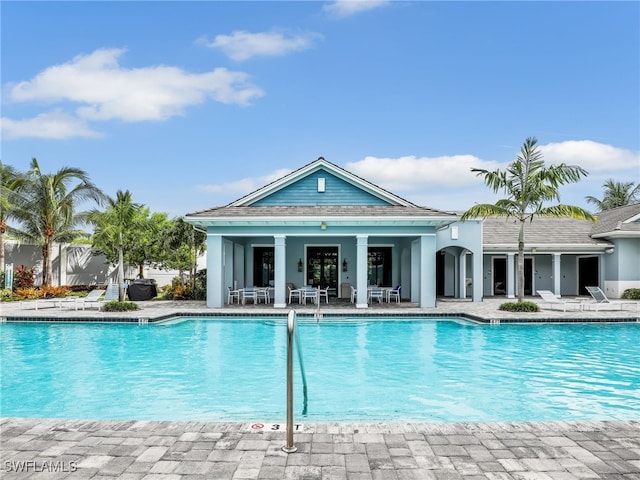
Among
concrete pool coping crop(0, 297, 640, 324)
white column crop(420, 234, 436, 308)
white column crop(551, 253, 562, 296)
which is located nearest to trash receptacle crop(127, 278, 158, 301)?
concrete pool coping crop(0, 297, 640, 324)

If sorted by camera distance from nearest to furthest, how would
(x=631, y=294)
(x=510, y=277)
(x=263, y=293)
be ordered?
(x=263, y=293) → (x=631, y=294) → (x=510, y=277)

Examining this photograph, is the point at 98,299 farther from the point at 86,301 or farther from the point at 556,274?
the point at 556,274

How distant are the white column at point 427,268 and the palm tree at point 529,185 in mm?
1810

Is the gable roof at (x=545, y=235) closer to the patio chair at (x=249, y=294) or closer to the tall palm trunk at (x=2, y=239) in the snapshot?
the patio chair at (x=249, y=294)

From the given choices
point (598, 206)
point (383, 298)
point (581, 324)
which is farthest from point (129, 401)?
point (598, 206)

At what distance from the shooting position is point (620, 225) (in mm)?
24125

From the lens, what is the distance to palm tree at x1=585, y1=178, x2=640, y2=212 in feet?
134

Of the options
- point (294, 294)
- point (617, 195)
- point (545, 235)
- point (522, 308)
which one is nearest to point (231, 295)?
point (294, 294)

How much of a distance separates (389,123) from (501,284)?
1102 cm

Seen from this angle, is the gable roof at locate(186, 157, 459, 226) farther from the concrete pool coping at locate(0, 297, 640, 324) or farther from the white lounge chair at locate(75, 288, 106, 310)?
the white lounge chair at locate(75, 288, 106, 310)

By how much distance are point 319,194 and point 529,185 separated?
834 centimetres

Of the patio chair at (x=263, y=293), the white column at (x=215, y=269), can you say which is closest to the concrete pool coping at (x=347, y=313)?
the white column at (x=215, y=269)

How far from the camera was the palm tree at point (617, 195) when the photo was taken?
40.9 m

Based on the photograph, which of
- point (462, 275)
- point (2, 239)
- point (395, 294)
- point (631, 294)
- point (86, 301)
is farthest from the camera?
point (631, 294)
